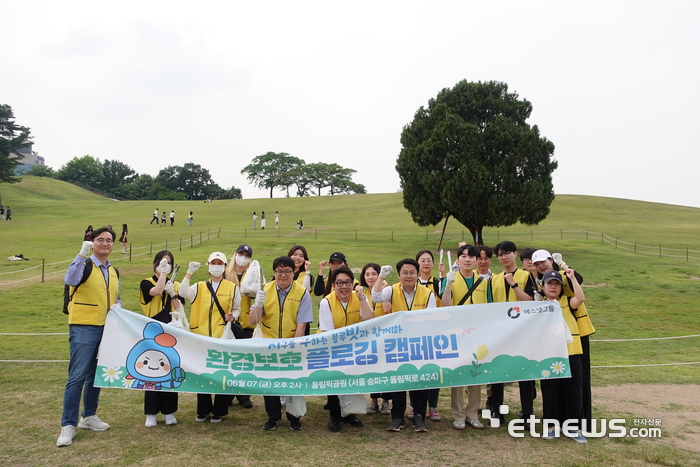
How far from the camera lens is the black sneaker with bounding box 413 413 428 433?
504 cm

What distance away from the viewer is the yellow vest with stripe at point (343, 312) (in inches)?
211

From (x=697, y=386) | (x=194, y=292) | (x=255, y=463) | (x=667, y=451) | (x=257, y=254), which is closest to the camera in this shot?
(x=255, y=463)

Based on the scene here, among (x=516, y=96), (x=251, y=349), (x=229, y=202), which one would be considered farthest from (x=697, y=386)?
(x=229, y=202)

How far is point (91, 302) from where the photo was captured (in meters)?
5.05

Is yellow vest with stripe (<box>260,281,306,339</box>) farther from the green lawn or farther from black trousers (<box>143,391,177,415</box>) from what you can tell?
black trousers (<box>143,391,177,415</box>)

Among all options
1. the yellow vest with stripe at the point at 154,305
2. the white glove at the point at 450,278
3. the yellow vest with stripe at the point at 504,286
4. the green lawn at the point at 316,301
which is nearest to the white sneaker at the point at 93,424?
the green lawn at the point at 316,301

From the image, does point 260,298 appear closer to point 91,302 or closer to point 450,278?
point 91,302

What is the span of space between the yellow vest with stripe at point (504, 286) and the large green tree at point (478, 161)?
20198 millimetres

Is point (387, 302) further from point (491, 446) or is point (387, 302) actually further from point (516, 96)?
point (516, 96)

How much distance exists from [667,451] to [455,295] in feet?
8.07

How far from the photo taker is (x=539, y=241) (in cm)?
3250

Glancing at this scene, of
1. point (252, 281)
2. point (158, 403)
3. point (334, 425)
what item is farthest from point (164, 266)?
point (334, 425)

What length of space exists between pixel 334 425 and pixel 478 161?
22.6 metres

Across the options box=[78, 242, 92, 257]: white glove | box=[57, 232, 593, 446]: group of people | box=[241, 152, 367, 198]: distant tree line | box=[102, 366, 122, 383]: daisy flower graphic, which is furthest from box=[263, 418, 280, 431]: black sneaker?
box=[241, 152, 367, 198]: distant tree line
